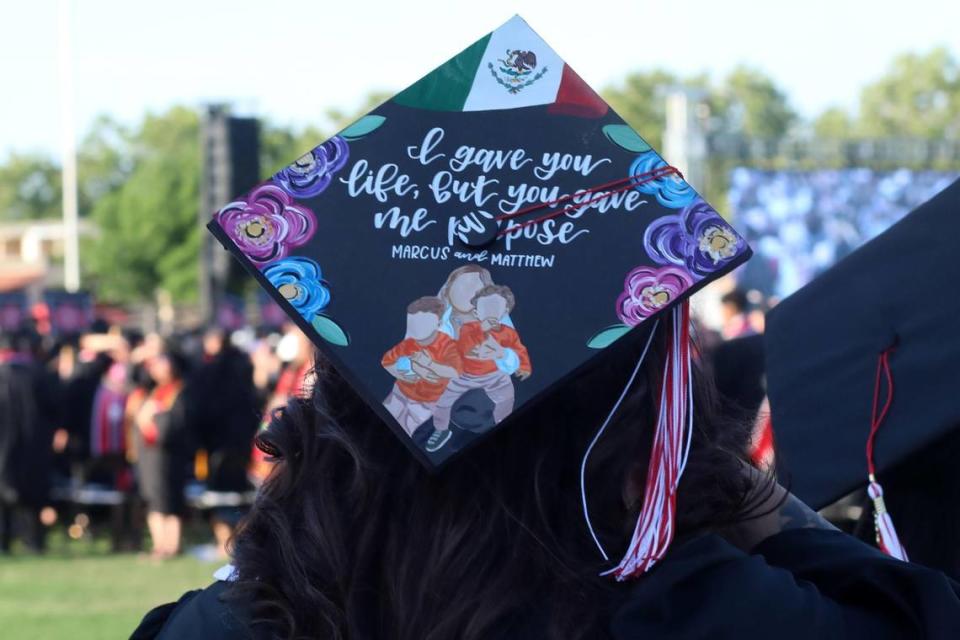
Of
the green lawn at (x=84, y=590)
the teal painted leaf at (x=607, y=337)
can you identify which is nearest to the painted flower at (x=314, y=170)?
the teal painted leaf at (x=607, y=337)

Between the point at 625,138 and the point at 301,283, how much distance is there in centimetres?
43

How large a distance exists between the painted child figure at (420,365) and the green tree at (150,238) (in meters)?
60.0

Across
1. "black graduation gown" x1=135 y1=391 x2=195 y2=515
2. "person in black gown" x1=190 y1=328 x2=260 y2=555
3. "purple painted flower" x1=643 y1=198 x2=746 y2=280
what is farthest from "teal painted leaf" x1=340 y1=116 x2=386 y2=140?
"person in black gown" x1=190 y1=328 x2=260 y2=555

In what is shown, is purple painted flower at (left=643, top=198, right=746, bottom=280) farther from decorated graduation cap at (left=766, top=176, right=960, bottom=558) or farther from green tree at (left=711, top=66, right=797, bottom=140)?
green tree at (left=711, top=66, right=797, bottom=140)

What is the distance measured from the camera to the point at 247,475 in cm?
1236

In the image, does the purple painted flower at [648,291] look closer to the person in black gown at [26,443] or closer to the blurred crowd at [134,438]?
the blurred crowd at [134,438]

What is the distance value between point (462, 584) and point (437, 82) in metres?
0.62

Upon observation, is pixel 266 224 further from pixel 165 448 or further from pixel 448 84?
pixel 165 448

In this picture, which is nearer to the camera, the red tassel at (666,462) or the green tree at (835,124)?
the red tassel at (666,462)

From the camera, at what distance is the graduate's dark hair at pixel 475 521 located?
1.53 meters

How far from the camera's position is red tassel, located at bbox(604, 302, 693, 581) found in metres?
1.54

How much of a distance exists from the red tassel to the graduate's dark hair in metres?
0.02

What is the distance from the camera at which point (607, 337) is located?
1571 mm

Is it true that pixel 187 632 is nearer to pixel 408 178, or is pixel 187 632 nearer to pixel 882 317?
pixel 408 178
